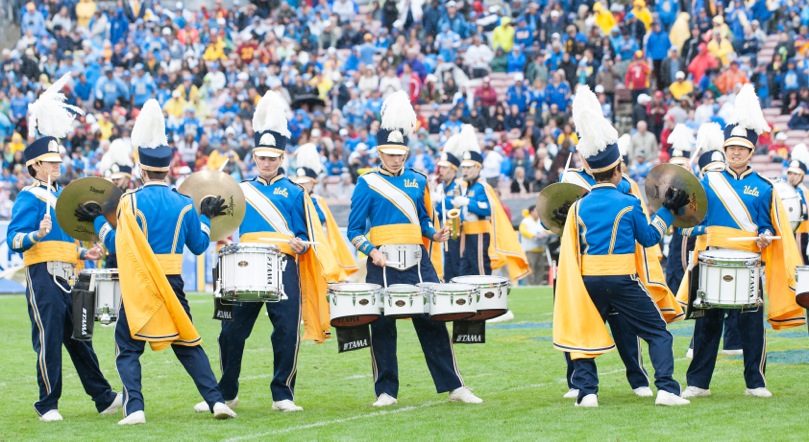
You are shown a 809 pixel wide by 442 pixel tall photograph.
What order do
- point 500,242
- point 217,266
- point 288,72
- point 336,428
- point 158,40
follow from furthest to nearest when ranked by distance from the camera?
point 158,40 → point 288,72 → point 500,242 → point 217,266 → point 336,428

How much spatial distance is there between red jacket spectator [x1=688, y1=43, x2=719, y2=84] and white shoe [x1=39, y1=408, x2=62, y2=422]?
1781 centimetres

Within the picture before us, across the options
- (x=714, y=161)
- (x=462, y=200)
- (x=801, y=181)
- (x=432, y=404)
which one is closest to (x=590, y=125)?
(x=432, y=404)

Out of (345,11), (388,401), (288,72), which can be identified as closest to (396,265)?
(388,401)

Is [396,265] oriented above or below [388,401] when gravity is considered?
above

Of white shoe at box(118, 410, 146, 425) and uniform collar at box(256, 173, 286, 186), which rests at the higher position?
uniform collar at box(256, 173, 286, 186)

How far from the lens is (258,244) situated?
9.52m

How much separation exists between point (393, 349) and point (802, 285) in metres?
2.89

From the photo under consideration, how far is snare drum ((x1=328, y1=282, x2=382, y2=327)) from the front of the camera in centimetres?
977

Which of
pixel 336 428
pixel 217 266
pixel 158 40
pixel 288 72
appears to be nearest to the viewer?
pixel 336 428

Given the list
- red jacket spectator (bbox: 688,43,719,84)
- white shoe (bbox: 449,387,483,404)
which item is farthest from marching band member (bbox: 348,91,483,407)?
red jacket spectator (bbox: 688,43,719,84)

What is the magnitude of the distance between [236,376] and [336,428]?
53.2 inches

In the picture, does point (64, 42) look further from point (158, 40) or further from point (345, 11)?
point (345, 11)

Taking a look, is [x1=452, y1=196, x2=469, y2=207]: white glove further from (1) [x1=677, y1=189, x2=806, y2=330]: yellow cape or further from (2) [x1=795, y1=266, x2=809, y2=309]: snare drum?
(2) [x1=795, y1=266, x2=809, y2=309]: snare drum

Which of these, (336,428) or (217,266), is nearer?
(336,428)
